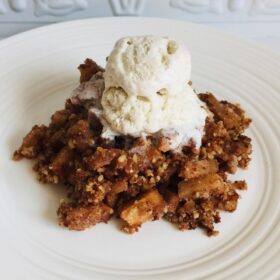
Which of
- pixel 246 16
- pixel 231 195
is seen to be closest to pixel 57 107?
pixel 231 195

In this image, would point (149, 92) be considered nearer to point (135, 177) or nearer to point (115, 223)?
point (135, 177)

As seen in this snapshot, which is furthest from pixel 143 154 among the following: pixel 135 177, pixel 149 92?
pixel 149 92

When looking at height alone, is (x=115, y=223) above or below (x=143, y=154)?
below

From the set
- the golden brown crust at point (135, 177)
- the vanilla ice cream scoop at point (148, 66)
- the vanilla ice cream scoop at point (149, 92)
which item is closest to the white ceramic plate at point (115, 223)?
the golden brown crust at point (135, 177)

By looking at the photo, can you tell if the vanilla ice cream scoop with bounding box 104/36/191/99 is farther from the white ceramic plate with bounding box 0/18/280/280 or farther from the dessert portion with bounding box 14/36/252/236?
the white ceramic plate with bounding box 0/18/280/280

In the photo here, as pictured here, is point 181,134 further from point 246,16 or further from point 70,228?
point 246,16
